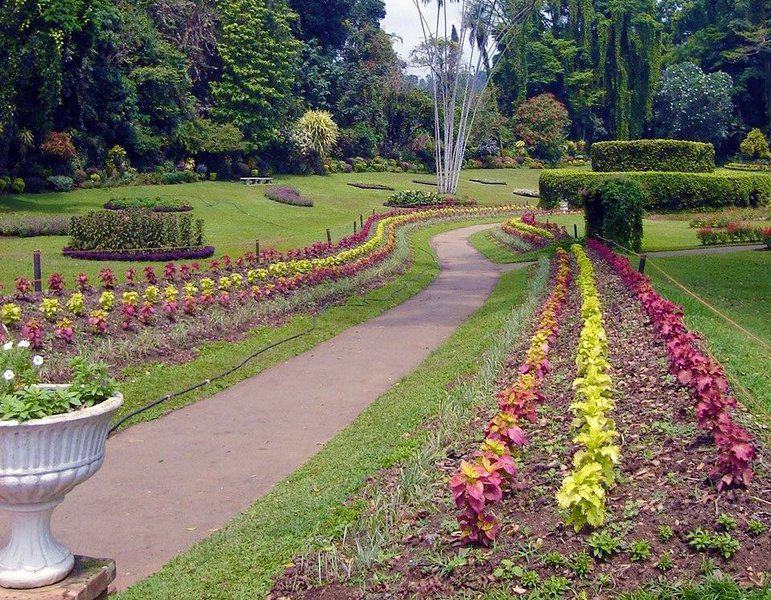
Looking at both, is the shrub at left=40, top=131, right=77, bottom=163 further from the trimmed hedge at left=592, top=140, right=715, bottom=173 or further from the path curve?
the path curve

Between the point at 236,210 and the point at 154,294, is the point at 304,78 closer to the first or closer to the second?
the point at 236,210

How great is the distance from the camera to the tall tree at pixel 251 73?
45188 millimetres

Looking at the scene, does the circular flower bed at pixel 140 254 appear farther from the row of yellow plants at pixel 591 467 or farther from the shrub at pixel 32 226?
the row of yellow plants at pixel 591 467

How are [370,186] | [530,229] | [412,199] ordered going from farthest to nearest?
[370,186]
[412,199]
[530,229]

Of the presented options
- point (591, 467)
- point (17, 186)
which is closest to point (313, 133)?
point (17, 186)

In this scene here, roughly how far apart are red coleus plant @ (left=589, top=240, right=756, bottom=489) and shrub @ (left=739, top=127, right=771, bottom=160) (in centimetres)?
5550

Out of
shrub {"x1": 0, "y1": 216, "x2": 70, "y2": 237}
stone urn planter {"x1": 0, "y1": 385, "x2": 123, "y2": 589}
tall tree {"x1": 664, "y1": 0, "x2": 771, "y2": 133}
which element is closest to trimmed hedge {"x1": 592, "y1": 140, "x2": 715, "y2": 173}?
tall tree {"x1": 664, "y1": 0, "x2": 771, "y2": 133}

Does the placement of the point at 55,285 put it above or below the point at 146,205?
below

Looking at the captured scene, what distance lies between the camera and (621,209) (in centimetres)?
2097

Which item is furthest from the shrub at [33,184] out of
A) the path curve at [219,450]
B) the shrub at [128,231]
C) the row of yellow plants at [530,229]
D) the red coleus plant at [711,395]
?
the red coleus plant at [711,395]

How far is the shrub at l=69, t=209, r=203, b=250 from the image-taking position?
829 inches

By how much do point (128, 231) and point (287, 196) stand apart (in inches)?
625

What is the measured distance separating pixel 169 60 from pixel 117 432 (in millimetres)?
36464

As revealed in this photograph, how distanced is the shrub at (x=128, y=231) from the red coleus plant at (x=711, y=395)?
14.8 m
